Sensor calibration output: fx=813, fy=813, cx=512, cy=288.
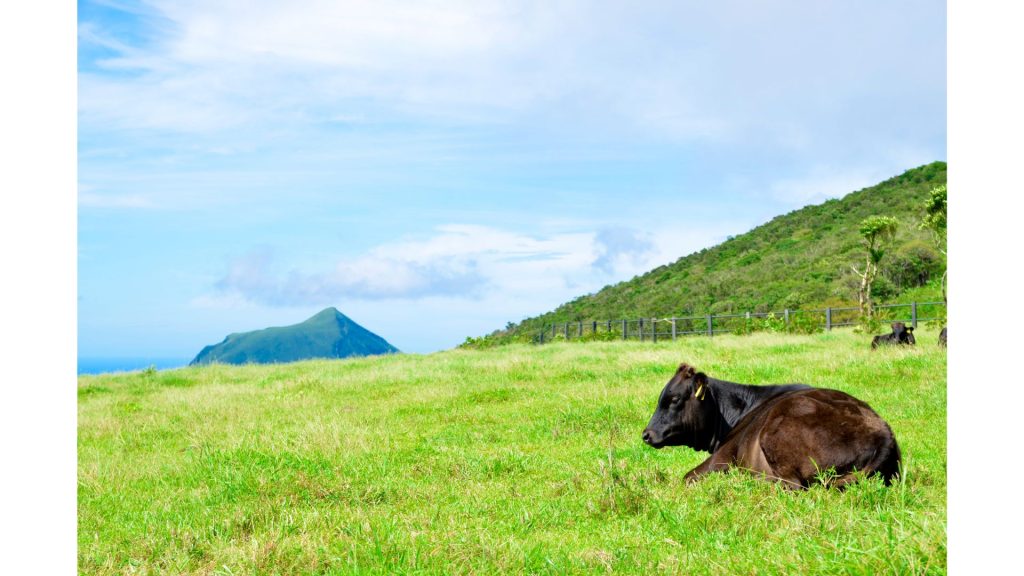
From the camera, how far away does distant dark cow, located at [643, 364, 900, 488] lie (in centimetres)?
634

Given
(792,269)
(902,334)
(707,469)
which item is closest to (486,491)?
(707,469)

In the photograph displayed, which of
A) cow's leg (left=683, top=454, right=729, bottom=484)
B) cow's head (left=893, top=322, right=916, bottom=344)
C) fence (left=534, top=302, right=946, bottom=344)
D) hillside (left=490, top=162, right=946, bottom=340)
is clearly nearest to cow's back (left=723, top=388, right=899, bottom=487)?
cow's leg (left=683, top=454, right=729, bottom=484)

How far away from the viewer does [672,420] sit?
809 cm

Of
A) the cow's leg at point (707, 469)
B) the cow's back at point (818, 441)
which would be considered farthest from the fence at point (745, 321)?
the cow's back at point (818, 441)

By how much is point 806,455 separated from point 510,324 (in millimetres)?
72873

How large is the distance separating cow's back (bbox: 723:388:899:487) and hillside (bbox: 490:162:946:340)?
1667 inches

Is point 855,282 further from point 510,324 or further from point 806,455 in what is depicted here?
point 806,455

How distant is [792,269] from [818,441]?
58.3m

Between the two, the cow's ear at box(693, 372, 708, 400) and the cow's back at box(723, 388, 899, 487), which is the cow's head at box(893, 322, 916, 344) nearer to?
the cow's ear at box(693, 372, 708, 400)

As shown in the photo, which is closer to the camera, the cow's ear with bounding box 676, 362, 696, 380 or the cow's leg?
the cow's leg

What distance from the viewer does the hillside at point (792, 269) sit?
51.3 m

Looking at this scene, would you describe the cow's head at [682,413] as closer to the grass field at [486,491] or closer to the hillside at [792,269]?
the grass field at [486,491]

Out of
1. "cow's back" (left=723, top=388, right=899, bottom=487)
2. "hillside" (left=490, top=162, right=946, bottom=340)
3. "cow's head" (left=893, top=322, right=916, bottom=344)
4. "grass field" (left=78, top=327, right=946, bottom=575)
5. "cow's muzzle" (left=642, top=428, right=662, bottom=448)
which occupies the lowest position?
"grass field" (left=78, top=327, right=946, bottom=575)

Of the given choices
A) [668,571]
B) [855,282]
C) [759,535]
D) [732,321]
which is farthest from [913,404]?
[855,282]
